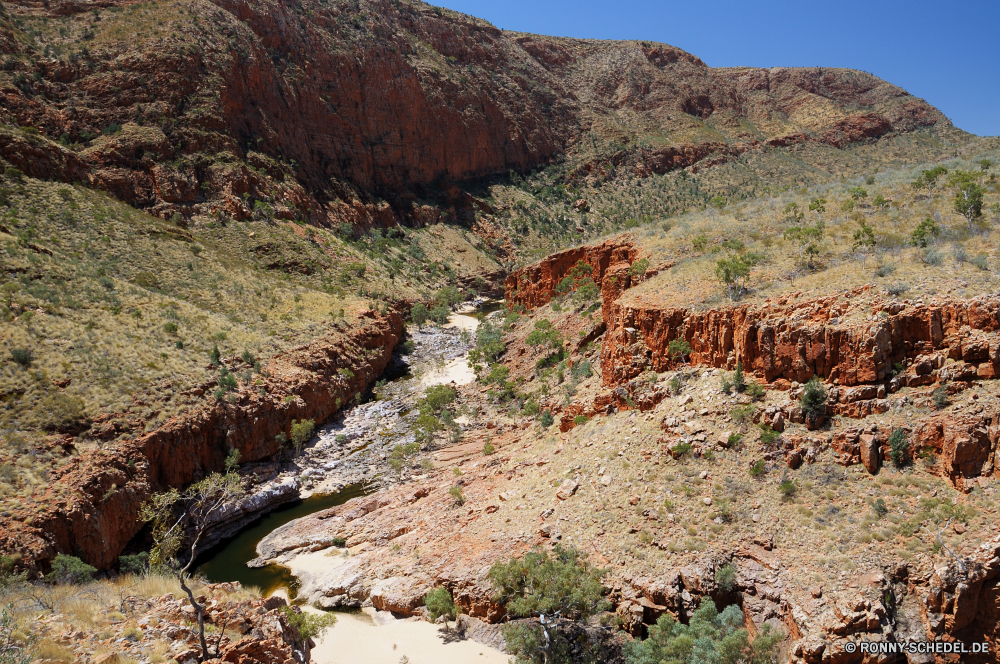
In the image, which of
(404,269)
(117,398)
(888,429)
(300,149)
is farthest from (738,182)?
(117,398)

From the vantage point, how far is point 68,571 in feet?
56.0

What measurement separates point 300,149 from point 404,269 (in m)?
22.9

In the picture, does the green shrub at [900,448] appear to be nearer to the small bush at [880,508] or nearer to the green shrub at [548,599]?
the small bush at [880,508]

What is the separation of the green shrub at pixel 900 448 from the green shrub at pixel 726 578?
207 inches

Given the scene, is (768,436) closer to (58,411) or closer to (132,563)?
(132,563)

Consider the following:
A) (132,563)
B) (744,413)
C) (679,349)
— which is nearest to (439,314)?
(132,563)

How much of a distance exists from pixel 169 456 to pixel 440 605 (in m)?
16.5

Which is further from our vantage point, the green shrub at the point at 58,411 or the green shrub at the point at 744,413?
the green shrub at the point at 58,411

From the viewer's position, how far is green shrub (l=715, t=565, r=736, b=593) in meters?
13.7

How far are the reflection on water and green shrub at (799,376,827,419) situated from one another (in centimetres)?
2030

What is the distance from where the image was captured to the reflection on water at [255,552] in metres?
21.7

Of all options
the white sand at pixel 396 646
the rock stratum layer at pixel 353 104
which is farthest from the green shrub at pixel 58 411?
the rock stratum layer at pixel 353 104

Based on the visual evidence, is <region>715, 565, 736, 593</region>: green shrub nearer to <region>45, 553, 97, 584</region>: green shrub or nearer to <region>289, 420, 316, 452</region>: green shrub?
<region>45, 553, 97, 584</region>: green shrub

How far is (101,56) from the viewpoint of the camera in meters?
54.9
